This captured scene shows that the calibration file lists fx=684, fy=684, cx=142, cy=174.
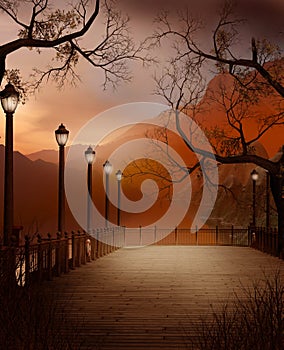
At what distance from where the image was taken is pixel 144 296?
16.1 metres

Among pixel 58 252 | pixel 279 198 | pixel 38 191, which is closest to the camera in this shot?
pixel 58 252

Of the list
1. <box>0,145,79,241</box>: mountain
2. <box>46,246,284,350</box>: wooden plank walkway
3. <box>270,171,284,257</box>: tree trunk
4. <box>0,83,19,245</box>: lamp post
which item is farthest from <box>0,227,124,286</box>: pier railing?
<box>0,145,79,241</box>: mountain

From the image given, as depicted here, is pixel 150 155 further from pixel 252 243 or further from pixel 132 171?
pixel 252 243

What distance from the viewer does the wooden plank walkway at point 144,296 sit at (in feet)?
35.5

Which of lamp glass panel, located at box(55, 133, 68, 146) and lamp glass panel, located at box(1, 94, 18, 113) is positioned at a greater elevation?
lamp glass panel, located at box(1, 94, 18, 113)

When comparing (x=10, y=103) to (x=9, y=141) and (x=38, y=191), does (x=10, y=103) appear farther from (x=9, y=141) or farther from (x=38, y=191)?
(x=38, y=191)

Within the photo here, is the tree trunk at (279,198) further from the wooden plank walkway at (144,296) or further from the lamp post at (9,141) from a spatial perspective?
the lamp post at (9,141)

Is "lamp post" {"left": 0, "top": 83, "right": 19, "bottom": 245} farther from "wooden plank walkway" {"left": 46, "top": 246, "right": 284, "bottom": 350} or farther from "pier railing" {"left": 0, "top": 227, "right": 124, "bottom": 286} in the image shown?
"wooden plank walkway" {"left": 46, "top": 246, "right": 284, "bottom": 350}

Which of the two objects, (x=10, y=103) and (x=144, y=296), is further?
(x=10, y=103)

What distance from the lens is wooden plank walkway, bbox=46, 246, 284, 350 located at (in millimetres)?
10820

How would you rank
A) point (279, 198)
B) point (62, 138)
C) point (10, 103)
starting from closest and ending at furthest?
point (10, 103)
point (62, 138)
point (279, 198)

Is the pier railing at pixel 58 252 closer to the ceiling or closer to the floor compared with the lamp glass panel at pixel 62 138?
closer to the floor

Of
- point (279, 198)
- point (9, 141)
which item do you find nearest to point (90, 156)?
point (279, 198)

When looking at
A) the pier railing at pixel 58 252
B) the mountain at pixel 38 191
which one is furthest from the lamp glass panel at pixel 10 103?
the mountain at pixel 38 191
